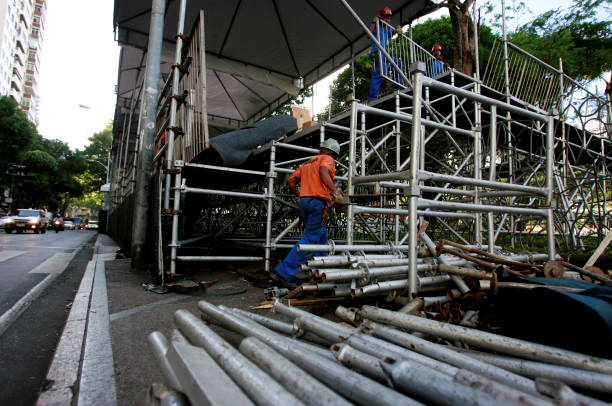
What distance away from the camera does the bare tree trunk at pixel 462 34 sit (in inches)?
446

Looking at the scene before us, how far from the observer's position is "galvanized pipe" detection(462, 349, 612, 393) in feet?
4.03

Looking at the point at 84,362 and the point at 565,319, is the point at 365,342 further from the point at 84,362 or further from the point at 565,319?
the point at 84,362

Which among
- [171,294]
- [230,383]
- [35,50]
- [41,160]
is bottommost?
[171,294]

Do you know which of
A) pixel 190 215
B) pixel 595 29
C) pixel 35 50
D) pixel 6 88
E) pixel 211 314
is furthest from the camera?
pixel 35 50

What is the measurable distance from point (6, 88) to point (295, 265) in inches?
3037

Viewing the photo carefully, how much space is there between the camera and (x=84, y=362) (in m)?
2.05

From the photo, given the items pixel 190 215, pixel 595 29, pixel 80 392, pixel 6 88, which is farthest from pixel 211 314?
pixel 6 88

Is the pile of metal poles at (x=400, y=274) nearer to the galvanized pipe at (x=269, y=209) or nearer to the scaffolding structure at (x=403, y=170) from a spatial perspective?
the scaffolding structure at (x=403, y=170)

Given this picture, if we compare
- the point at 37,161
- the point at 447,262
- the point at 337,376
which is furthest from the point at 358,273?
the point at 37,161

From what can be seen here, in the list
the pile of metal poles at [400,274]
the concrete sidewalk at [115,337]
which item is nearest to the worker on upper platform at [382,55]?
the pile of metal poles at [400,274]

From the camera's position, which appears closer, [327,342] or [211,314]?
[327,342]

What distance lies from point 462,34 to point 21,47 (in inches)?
3292

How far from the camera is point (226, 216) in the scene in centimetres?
1115

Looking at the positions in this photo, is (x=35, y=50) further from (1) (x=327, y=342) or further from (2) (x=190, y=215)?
(1) (x=327, y=342)
